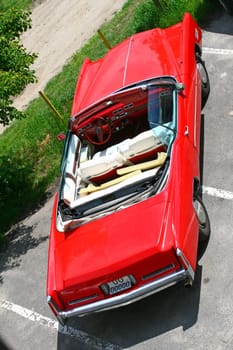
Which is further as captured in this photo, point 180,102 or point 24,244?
point 24,244

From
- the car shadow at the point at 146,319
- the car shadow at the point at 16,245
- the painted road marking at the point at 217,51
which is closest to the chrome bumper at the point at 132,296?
the car shadow at the point at 146,319

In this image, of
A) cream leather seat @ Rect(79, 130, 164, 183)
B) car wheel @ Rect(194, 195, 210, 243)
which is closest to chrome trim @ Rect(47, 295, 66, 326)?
cream leather seat @ Rect(79, 130, 164, 183)

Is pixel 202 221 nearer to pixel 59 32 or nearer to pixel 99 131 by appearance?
pixel 99 131

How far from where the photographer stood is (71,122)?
793 centimetres

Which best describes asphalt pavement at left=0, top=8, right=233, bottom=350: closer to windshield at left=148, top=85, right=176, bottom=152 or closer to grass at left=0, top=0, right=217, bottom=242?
grass at left=0, top=0, right=217, bottom=242

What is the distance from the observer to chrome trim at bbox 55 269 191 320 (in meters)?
5.80

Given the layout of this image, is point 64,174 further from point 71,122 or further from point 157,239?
point 157,239

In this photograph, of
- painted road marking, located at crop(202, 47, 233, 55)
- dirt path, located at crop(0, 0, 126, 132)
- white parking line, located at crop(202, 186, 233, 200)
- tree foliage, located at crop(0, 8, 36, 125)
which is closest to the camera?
white parking line, located at crop(202, 186, 233, 200)

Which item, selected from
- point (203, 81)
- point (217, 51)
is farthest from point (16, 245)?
point (217, 51)

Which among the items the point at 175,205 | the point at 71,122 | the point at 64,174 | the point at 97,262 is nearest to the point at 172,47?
the point at 71,122

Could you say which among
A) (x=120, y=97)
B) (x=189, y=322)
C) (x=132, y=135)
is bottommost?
(x=189, y=322)

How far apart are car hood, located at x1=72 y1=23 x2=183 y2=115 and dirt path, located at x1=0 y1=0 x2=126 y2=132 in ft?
19.9

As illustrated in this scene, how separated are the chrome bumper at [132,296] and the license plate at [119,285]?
0.22 ft

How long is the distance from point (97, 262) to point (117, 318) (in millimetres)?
1078
